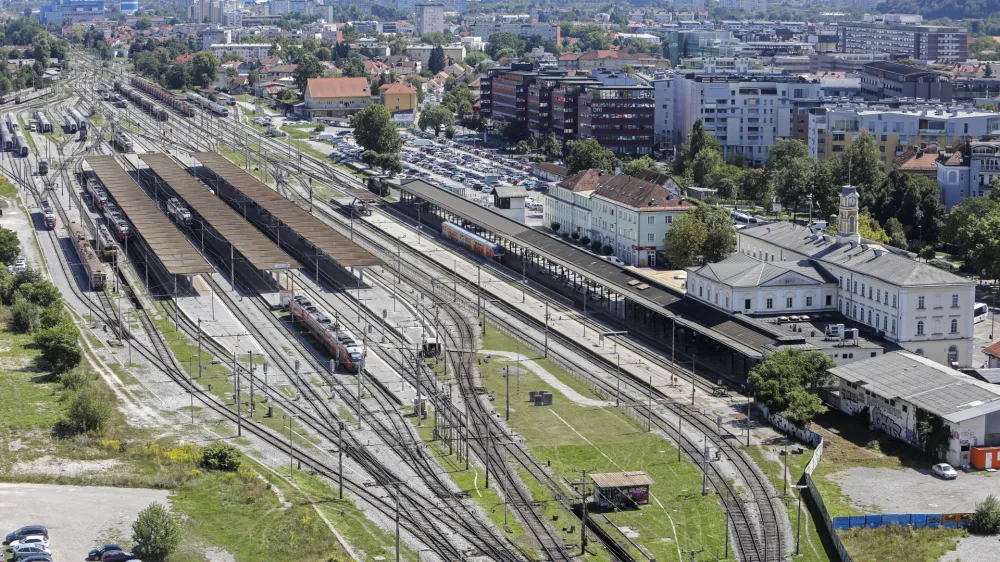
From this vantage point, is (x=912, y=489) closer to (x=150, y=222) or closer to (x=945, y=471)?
(x=945, y=471)

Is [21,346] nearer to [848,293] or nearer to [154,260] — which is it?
[154,260]

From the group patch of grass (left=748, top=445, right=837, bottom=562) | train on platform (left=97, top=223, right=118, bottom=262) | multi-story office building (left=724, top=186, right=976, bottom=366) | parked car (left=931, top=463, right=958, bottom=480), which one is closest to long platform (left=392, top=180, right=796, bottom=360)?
multi-story office building (left=724, top=186, right=976, bottom=366)

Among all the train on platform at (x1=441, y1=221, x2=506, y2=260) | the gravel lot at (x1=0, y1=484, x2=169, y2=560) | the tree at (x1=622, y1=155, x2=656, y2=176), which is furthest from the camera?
the tree at (x1=622, y1=155, x2=656, y2=176)

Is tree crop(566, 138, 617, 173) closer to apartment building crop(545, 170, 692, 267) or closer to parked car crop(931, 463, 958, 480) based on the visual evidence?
apartment building crop(545, 170, 692, 267)

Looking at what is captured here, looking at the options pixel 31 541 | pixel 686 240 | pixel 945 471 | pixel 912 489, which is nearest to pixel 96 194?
pixel 686 240

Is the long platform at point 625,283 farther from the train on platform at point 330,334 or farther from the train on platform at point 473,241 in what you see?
the train on platform at point 330,334

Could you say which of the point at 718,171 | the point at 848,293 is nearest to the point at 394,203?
the point at 718,171
